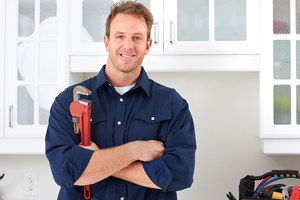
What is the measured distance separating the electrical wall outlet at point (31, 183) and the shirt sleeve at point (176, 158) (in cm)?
116

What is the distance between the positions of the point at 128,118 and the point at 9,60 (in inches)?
33.9

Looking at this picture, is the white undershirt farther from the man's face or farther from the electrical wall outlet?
the electrical wall outlet

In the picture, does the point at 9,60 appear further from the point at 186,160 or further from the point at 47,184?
the point at 186,160

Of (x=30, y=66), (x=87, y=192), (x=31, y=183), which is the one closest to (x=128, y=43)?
(x=87, y=192)

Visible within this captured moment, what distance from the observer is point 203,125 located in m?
2.54

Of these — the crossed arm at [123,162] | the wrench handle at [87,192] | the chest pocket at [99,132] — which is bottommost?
the wrench handle at [87,192]

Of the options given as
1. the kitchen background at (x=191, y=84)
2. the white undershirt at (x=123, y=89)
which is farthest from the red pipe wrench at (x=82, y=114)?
the kitchen background at (x=191, y=84)

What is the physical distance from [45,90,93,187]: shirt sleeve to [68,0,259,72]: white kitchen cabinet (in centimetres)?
64

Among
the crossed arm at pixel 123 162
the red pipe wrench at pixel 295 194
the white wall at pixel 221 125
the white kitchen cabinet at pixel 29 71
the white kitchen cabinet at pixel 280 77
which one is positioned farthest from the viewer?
the white wall at pixel 221 125

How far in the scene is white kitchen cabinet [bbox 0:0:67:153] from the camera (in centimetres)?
231

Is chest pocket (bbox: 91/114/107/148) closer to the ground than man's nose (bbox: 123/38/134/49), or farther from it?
closer to the ground

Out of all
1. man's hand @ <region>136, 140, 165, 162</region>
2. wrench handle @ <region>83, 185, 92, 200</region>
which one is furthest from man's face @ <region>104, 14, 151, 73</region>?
wrench handle @ <region>83, 185, 92, 200</region>

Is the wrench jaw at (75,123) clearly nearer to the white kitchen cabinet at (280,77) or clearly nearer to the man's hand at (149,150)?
the man's hand at (149,150)

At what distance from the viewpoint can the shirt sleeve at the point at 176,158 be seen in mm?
1656
